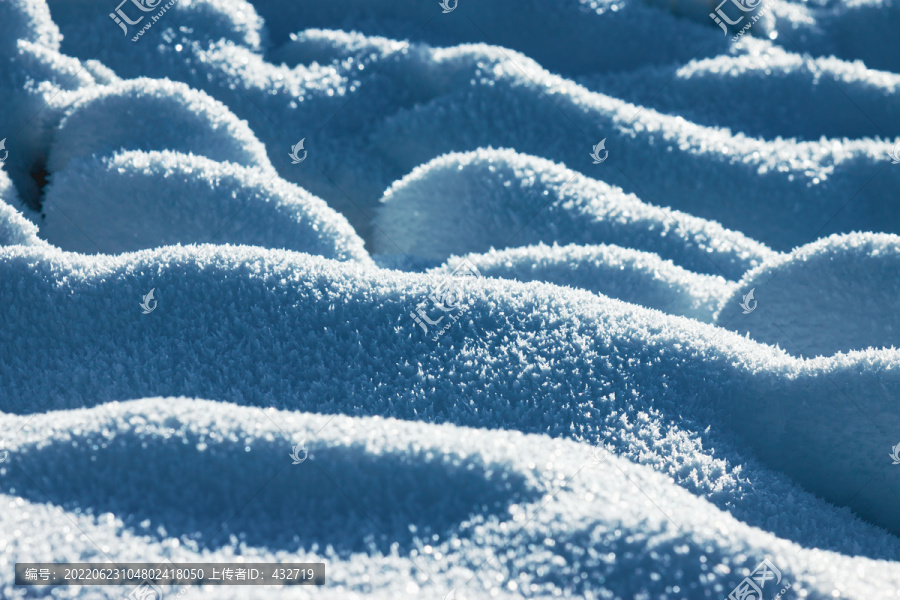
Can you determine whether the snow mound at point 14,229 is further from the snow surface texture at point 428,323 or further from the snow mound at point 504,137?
the snow mound at point 504,137

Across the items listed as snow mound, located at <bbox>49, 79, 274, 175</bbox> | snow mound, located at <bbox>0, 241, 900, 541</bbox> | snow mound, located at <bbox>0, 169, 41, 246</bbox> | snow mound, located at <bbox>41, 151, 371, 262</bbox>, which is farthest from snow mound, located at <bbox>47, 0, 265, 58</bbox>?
snow mound, located at <bbox>0, 241, 900, 541</bbox>

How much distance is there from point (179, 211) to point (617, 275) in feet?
2.14

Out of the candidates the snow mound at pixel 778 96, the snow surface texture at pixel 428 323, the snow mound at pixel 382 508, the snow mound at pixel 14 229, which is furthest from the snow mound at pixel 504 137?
the snow mound at pixel 382 508

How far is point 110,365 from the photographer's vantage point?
82 centimetres

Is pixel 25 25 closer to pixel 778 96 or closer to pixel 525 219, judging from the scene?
pixel 525 219

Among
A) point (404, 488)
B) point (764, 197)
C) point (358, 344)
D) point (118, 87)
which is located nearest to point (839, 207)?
point (764, 197)

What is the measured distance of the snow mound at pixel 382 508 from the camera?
1.73ft

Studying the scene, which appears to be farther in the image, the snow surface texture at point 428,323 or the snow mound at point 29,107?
the snow mound at point 29,107

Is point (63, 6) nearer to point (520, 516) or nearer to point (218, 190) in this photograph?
point (218, 190)

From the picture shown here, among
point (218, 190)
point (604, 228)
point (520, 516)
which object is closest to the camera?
point (520, 516)

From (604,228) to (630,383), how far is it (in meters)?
0.53

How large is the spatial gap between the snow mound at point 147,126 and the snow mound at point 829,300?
0.88 metres

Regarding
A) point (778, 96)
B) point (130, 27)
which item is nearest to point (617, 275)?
point (778, 96)

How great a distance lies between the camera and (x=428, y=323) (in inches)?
32.9
